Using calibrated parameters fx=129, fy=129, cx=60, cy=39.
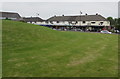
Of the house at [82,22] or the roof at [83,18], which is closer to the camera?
the house at [82,22]

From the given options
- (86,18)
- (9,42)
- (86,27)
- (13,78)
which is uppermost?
(86,18)

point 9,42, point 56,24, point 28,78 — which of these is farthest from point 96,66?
point 56,24

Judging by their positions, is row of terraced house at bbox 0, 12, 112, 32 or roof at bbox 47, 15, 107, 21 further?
roof at bbox 47, 15, 107, 21

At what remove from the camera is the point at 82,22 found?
70.6 metres

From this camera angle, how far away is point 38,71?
28.0 ft

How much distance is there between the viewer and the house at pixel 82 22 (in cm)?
6566

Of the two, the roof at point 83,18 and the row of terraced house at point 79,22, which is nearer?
the row of terraced house at point 79,22

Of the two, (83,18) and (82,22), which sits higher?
(83,18)

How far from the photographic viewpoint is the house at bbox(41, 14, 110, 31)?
65.7 m

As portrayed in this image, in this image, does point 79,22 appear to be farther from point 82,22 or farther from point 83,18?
point 83,18

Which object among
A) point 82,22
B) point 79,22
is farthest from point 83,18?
point 79,22

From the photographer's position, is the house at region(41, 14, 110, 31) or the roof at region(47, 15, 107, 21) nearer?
the house at region(41, 14, 110, 31)

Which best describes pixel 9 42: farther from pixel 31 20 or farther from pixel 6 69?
pixel 31 20

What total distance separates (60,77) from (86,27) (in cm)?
6391
